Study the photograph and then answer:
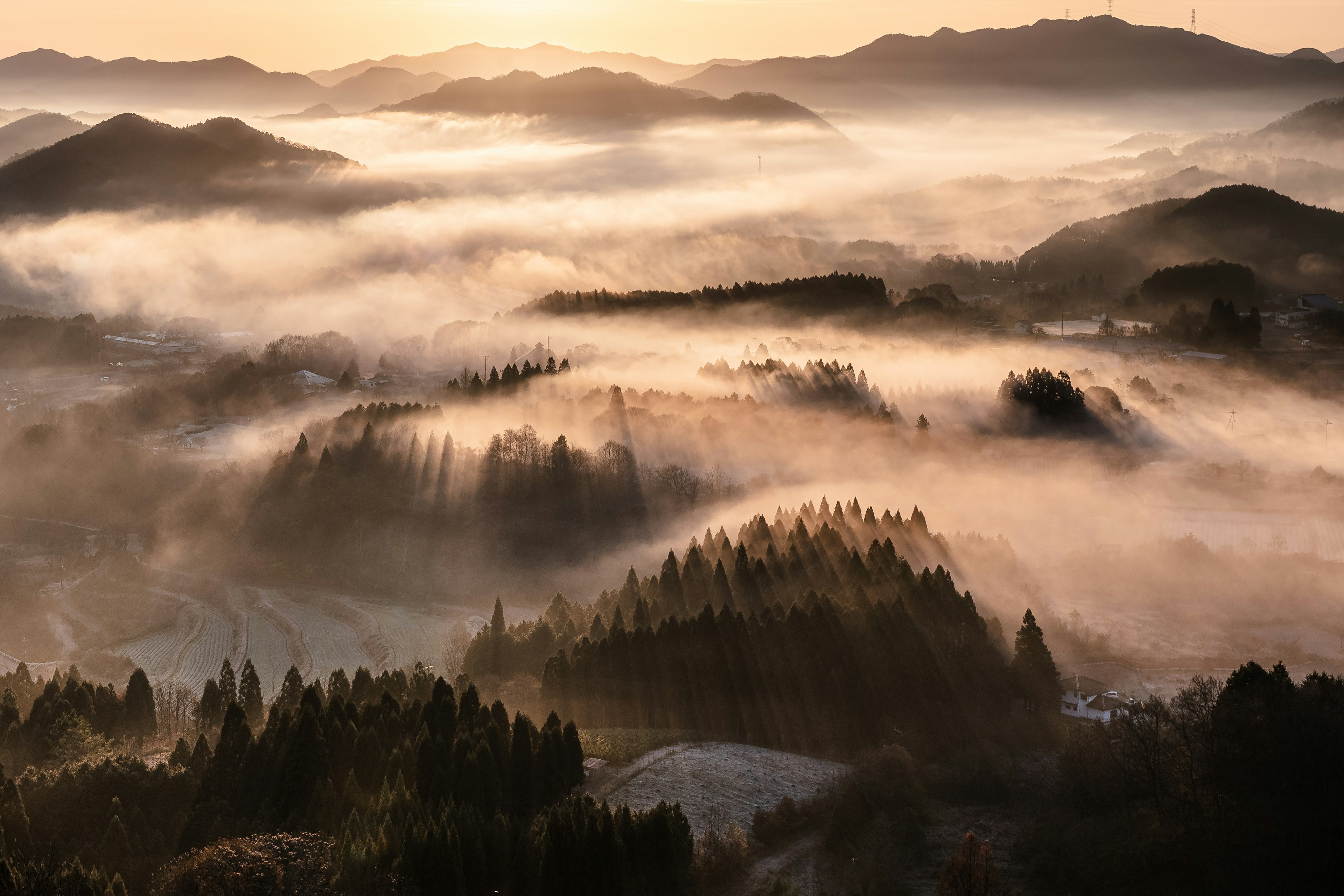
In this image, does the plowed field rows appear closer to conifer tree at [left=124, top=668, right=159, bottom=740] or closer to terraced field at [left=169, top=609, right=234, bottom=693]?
terraced field at [left=169, top=609, right=234, bottom=693]

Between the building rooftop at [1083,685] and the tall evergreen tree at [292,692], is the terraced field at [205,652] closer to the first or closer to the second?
the tall evergreen tree at [292,692]

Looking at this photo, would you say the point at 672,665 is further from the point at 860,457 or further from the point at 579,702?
the point at 860,457

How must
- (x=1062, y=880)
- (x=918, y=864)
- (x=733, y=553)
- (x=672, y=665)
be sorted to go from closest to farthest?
1. (x=1062, y=880)
2. (x=918, y=864)
3. (x=672, y=665)
4. (x=733, y=553)

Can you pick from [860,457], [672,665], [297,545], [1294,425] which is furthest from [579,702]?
[1294,425]

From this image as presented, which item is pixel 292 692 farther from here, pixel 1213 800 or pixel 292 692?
pixel 1213 800

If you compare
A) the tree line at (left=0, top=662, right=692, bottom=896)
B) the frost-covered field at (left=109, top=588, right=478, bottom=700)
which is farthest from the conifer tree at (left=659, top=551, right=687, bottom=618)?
the frost-covered field at (left=109, top=588, right=478, bottom=700)
